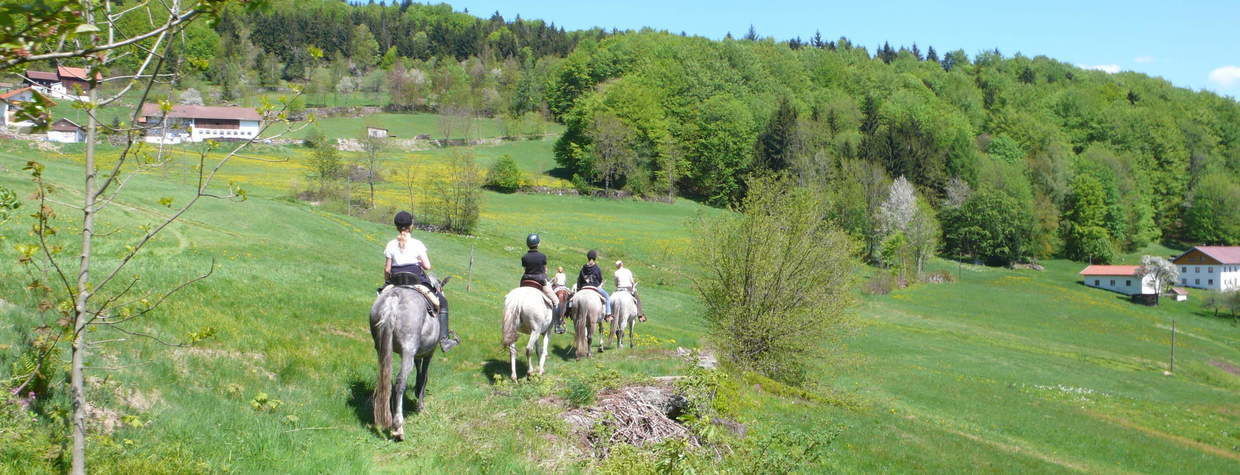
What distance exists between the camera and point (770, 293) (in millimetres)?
24922

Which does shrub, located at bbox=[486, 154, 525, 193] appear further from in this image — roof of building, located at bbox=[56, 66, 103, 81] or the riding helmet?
roof of building, located at bbox=[56, 66, 103, 81]

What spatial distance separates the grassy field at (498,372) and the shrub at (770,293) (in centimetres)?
184

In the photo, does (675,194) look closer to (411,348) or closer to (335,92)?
(335,92)

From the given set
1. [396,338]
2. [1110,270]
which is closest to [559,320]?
[396,338]

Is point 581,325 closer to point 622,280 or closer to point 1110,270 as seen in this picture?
point 622,280

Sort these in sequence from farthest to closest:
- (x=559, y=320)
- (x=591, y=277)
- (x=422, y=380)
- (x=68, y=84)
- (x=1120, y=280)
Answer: (x=1120, y=280) < (x=591, y=277) < (x=559, y=320) < (x=422, y=380) < (x=68, y=84)

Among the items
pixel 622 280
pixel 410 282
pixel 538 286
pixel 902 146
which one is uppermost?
pixel 902 146

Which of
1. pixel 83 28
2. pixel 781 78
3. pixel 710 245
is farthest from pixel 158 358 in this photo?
pixel 781 78

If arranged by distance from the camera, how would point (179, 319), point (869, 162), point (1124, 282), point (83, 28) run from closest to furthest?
point (83, 28) → point (179, 319) → point (1124, 282) → point (869, 162)

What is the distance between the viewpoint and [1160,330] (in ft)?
219

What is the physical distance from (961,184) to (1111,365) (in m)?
61.5

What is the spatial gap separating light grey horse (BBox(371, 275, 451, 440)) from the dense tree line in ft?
236

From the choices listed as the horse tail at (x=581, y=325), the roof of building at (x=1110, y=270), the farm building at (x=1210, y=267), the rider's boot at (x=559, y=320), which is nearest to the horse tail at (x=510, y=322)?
the rider's boot at (x=559, y=320)

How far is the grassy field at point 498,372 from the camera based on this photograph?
9.66 metres
